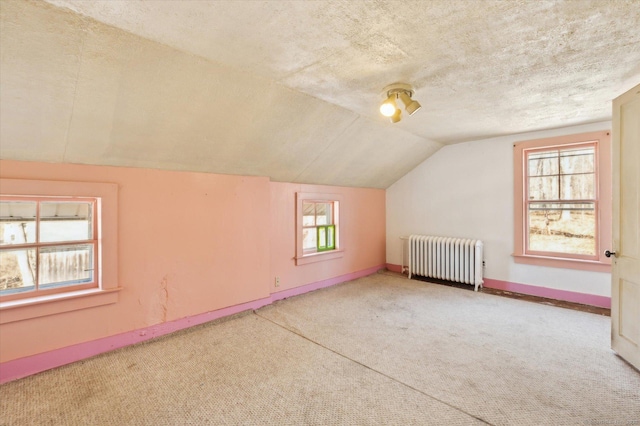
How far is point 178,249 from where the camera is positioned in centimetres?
309

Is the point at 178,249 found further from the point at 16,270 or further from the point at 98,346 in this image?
the point at 16,270

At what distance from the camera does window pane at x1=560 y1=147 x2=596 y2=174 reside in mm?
3863

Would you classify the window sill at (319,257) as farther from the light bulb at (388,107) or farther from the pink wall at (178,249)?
the light bulb at (388,107)

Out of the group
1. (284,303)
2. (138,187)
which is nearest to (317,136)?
(138,187)

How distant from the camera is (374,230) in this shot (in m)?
5.66

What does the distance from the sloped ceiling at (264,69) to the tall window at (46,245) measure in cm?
53

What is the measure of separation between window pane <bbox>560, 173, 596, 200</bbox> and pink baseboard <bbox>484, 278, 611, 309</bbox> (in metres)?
1.28

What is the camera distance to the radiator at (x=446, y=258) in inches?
178

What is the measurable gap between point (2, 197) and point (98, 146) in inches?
29.4

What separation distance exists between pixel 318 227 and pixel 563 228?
3.49 meters

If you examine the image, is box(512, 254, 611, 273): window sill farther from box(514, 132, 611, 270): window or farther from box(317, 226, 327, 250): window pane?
box(317, 226, 327, 250): window pane

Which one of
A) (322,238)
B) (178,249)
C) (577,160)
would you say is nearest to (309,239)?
(322,238)

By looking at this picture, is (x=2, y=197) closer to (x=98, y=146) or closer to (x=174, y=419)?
(x=98, y=146)

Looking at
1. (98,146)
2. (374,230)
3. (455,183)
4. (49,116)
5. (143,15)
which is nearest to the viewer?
(143,15)
